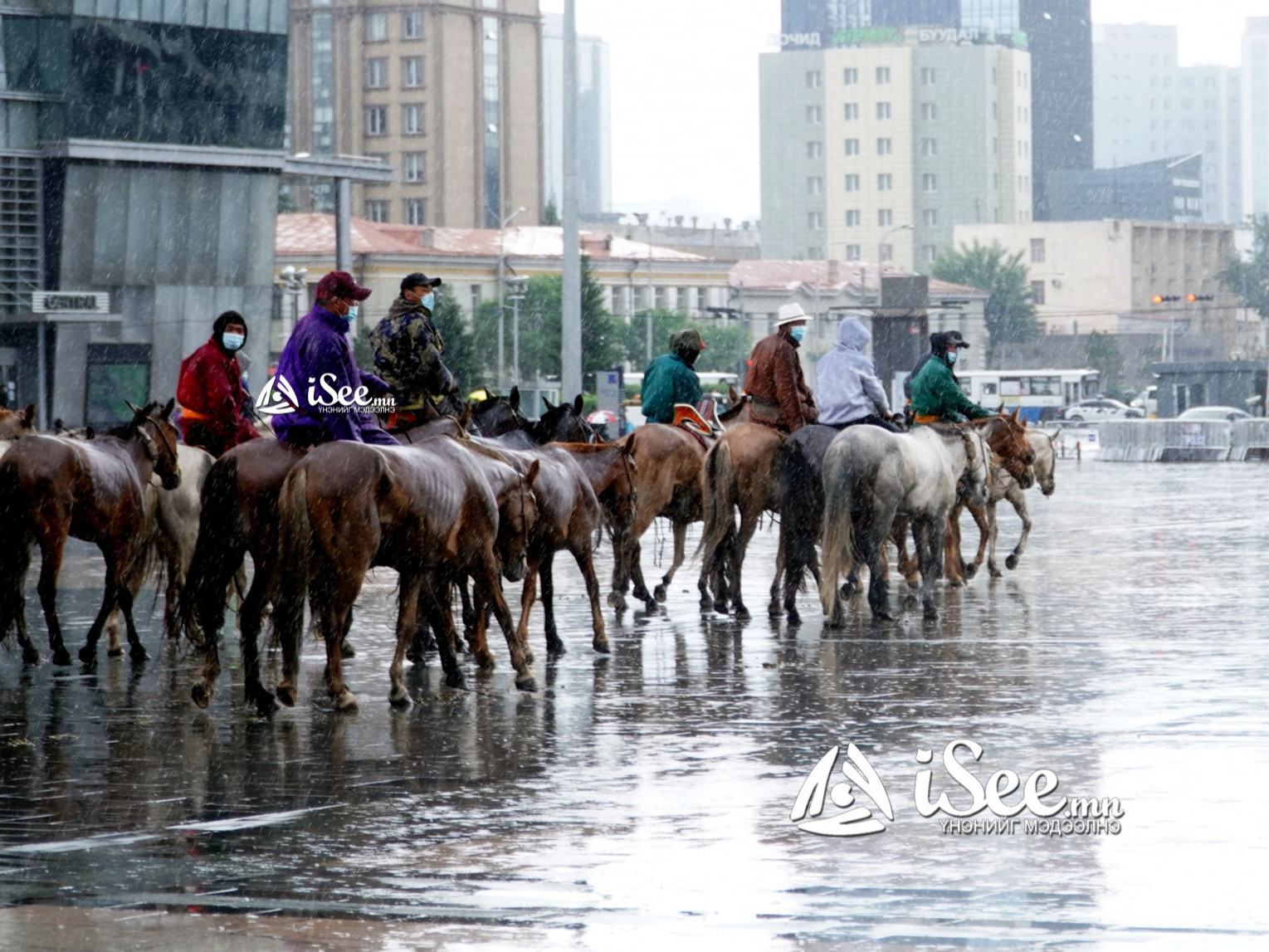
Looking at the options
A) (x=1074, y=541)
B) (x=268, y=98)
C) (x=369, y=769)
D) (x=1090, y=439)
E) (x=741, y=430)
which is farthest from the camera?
(x=1090, y=439)

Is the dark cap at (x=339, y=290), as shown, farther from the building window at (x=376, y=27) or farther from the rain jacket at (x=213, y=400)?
the building window at (x=376, y=27)

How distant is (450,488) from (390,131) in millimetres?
125226

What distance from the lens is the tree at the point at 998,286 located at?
14250 cm

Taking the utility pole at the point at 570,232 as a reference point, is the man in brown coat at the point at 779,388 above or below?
below

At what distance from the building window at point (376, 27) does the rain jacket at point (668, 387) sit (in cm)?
11943

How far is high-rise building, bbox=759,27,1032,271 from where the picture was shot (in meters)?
169

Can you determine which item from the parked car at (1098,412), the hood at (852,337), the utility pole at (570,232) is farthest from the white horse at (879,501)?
the parked car at (1098,412)

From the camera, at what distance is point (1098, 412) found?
10412 centimetres

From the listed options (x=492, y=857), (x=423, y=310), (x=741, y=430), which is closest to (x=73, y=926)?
(x=492, y=857)

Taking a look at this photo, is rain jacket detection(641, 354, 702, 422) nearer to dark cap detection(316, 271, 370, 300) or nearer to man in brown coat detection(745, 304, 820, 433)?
man in brown coat detection(745, 304, 820, 433)

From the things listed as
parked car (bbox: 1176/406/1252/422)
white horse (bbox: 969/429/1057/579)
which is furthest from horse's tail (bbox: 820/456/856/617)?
parked car (bbox: 1176/406/1252/422)

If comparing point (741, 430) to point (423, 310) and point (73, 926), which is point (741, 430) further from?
point (73, 926)

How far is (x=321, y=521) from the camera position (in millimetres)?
10828

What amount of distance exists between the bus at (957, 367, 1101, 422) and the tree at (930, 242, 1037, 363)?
29684mm
